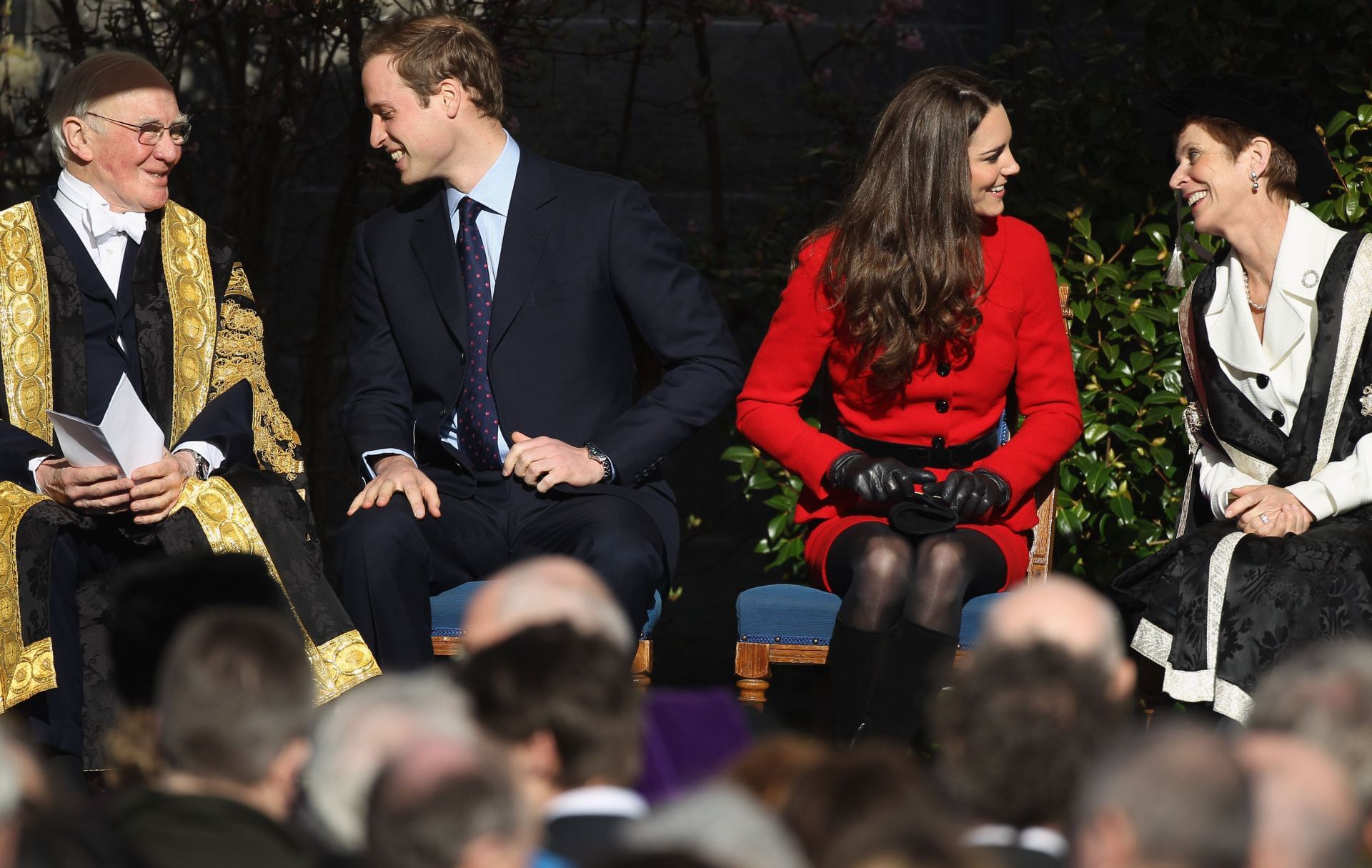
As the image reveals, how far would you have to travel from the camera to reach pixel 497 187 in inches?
171

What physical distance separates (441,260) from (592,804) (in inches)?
94.0

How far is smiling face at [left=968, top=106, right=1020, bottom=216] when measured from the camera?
416 centimetres

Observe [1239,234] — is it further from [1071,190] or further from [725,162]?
[725,162]

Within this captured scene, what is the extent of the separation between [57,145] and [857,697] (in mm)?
2346

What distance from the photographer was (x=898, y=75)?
5852mm

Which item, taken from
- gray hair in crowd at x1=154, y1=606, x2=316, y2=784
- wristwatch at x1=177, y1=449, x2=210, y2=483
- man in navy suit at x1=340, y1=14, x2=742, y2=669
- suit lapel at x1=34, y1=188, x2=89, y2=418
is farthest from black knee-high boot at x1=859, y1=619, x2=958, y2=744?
suit lapel at x1=34, y1=188, x2=89, y2=418

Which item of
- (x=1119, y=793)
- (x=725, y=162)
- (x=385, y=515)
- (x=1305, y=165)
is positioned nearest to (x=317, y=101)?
(x=725, y=162)

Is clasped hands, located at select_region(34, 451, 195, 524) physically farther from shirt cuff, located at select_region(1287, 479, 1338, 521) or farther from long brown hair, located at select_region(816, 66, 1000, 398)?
shirt cuff, located at select_region(1287, 479, 1338, 521)

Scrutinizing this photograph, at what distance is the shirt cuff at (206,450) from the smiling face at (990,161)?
1.88 m

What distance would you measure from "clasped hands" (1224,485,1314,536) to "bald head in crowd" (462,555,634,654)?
5.87ft

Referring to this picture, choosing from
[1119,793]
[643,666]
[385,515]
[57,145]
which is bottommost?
[643,666]

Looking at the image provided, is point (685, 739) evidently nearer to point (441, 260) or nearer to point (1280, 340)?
point (441, 260)

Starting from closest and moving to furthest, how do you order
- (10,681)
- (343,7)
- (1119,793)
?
(1119,793), (10,681), (343,7)

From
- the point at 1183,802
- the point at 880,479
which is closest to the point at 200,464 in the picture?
the point at 880,479
